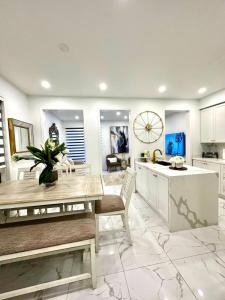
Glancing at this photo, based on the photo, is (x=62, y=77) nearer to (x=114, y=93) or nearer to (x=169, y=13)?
(x=114, y=93)

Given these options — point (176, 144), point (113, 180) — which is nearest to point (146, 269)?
point (113, 180)

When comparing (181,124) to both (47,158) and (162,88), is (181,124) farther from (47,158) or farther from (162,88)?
(47,158)

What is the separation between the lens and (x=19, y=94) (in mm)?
3131

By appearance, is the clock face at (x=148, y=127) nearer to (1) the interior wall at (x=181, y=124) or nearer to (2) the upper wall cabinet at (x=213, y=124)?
(1) the interior wall at (x=181, y=124)

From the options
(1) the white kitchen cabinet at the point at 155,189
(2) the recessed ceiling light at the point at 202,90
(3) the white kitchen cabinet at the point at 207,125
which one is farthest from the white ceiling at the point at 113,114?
(1) the white kitchen cabinet at the point at 155,189

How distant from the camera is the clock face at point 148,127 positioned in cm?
401

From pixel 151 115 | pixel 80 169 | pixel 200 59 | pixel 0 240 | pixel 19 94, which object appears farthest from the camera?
pixel 151 115

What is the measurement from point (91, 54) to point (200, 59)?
1646 mm

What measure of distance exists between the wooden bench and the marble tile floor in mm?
226

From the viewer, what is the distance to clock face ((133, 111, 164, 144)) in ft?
13.2

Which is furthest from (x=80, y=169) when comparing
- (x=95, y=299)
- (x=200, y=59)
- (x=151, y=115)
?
(x=200, y=59)

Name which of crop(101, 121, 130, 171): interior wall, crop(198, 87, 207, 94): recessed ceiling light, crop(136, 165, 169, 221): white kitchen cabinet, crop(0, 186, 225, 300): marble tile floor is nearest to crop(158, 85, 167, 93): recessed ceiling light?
crop(198, 87, 207, 94): recessed ceiling light

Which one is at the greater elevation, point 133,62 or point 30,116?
point 133,62

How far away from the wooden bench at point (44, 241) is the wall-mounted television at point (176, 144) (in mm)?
3972
